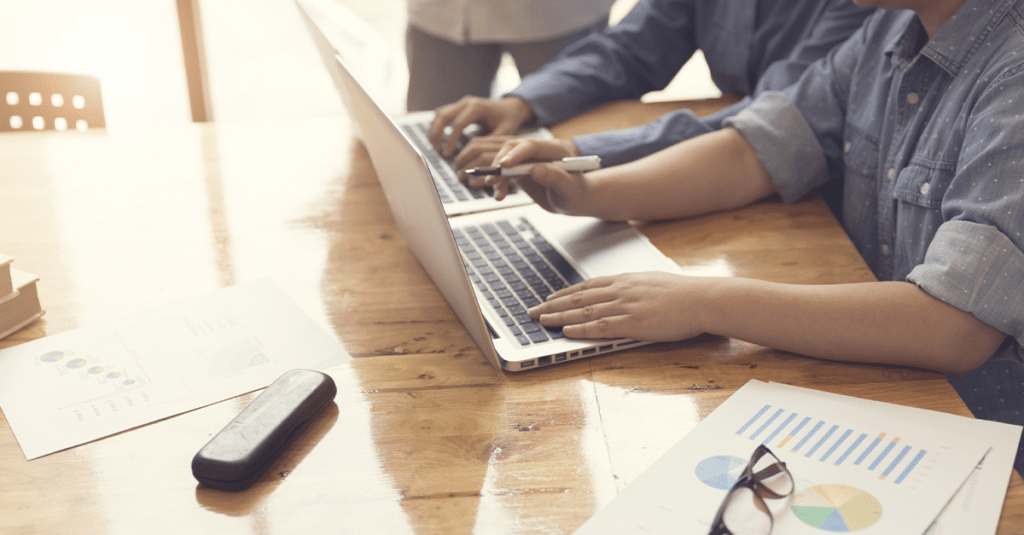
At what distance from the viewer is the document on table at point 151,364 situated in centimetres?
65

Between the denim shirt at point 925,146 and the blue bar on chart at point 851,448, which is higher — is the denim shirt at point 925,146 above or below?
above

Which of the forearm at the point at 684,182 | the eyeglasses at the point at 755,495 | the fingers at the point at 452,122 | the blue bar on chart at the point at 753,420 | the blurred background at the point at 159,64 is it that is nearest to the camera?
the eyeglasses at the point at 755,495

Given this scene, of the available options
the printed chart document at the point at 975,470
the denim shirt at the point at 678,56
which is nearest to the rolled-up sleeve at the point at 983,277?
the printed chart document at the point at 975,470

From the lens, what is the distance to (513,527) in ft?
1.73

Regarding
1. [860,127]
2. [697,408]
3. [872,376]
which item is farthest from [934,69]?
[697,408]

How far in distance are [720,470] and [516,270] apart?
0.38 m

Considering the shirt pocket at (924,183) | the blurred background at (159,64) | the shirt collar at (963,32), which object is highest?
the shirt collar at (963,32)

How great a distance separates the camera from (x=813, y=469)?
56 centimetres

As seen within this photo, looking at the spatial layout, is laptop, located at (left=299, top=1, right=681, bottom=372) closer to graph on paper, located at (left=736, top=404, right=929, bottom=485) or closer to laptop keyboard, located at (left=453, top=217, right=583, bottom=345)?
laptop keyboard, located at (left=453, top=217, right=583, bottom=345)

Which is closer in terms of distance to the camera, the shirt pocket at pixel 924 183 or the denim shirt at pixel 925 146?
the denim shirt at pixel 925 146


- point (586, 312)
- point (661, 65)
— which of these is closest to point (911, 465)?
point (586, 312)

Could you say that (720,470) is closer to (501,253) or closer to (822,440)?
(822,440)

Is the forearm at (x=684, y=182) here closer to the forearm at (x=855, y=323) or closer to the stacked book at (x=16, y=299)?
the forearm at (x=855, y=323)

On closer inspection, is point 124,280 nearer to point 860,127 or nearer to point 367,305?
point 367,305
